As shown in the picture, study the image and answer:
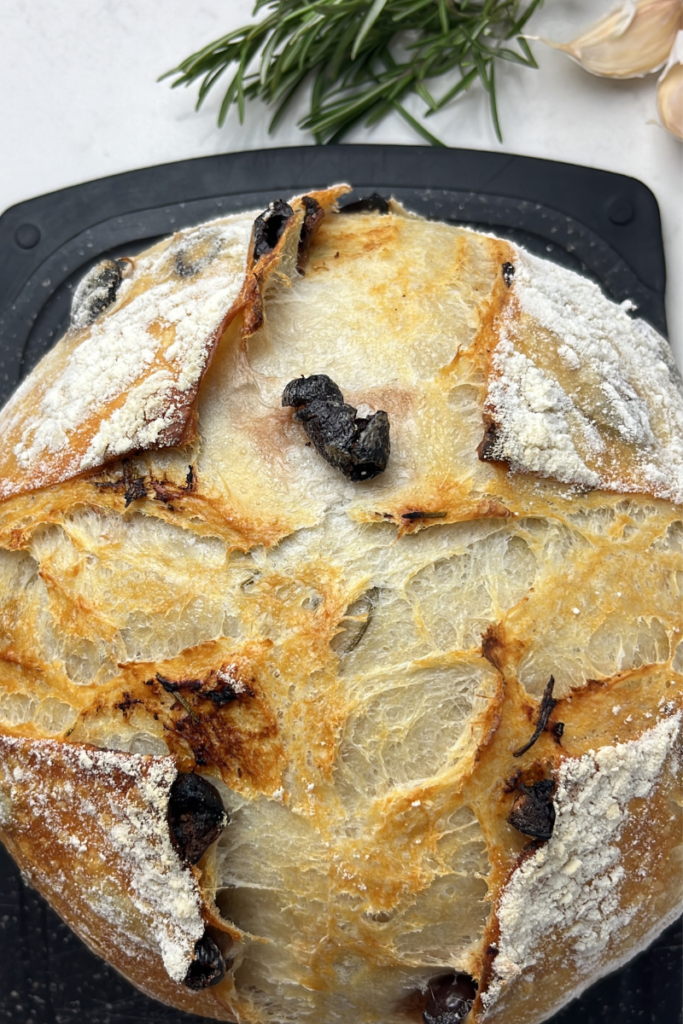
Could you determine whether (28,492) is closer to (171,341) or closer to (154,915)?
(171,341)

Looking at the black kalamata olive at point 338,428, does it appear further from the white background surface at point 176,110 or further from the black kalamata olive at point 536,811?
the white background surface at point 176,110

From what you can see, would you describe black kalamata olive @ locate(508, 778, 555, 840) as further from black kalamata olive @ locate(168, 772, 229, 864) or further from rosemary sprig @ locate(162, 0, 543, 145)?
rosemary sprig @ locate(162, 0, 543, 145)

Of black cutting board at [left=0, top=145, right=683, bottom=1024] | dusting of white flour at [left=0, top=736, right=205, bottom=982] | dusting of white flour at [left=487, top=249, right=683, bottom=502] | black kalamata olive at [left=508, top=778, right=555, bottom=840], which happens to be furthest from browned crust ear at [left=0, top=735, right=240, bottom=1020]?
black cutting board at [left=0, top=145, right=683, bottom=1024]

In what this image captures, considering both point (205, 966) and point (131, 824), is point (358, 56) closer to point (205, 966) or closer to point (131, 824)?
point (131, 824)

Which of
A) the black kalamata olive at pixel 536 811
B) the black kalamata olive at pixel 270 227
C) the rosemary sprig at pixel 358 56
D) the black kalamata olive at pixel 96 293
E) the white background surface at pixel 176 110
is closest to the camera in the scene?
the black kalamata olive at pixel 536 811

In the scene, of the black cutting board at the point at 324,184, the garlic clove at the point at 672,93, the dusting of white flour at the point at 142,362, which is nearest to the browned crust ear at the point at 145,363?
the dusting of white flour at the point at 142,362

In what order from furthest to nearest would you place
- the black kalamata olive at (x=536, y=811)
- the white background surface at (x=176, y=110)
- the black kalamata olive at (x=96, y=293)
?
the white background surface at (x=176, y=110)
the black kalamata olive at (x=96, y=293)
the black kalamata olive at (x=536, y=811)
